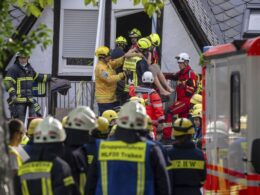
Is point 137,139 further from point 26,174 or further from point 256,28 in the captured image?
point 256,28

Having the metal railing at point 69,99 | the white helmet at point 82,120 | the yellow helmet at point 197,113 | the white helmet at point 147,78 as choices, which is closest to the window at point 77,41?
the metal railing at point 69,99

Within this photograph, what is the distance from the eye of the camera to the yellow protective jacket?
21.0 meters

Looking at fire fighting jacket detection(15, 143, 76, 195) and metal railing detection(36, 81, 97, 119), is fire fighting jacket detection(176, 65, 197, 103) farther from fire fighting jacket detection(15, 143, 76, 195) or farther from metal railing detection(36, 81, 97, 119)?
fire fighting jacket detection(15, 143, 76, 195)

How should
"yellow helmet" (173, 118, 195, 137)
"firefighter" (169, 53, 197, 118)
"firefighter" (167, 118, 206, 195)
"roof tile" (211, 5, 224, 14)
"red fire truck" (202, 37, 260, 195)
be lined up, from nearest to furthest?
1. "red fire truck" (202, 37, 260, 195)
2. "firefighter" (167, 118, 206, 195)
3. "yellow helmet" (173, 118, 195, 137)
4. "firefighter" (169, 53, 197, 118)
5. "roof tile" (211, 5, 224, 14)

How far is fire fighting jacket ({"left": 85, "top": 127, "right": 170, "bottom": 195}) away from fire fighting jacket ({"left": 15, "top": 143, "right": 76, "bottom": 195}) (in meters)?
0.45

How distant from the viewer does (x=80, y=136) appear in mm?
11664

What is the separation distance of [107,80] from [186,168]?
28.9 feet

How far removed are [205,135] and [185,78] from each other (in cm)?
662

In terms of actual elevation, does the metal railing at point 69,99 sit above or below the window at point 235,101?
above

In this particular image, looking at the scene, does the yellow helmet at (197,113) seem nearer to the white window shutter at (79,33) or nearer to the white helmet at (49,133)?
the white window shutter at (79,33)

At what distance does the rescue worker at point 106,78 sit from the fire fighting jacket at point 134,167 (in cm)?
986

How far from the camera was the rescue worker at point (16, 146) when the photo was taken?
11.3 metres

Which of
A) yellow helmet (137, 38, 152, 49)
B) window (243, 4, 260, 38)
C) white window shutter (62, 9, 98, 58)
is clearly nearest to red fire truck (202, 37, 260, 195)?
yellow helmet (137, 38, 152, 49)

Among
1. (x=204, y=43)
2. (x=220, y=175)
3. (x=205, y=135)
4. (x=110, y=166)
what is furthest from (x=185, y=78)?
(x=110, y=166)
